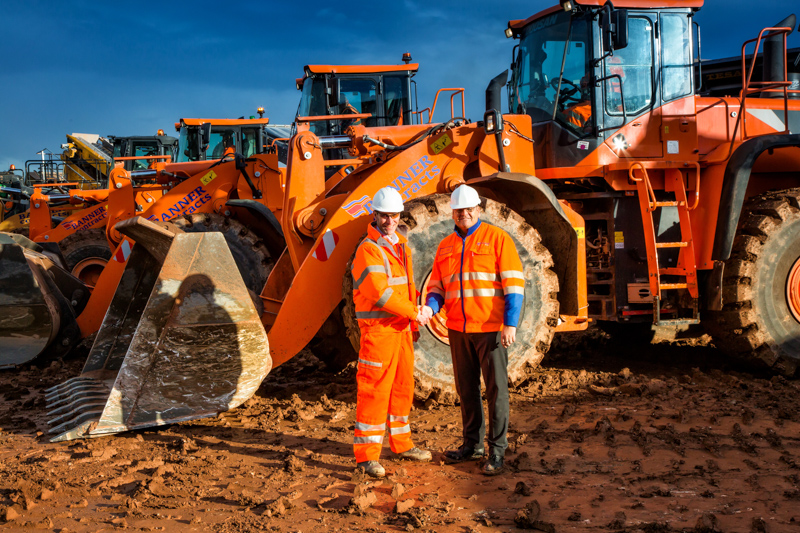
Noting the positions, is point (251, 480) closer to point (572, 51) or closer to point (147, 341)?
point (147, 341)

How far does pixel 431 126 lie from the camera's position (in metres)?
5.79

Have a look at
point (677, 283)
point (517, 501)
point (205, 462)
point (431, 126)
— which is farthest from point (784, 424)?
point (205, 462)

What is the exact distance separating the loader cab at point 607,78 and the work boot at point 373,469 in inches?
134

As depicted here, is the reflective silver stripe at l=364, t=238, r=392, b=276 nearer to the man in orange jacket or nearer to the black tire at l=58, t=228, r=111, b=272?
the man in orange jacket

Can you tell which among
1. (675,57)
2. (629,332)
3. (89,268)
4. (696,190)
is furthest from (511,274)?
(89,268)

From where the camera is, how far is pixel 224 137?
44.3 ft

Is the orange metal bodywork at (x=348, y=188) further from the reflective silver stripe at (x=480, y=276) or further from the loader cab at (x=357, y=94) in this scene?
the loader cab at (x=357, y=94)

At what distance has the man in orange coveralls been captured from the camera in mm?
3920

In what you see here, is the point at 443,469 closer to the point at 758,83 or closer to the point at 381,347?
the point at 381,347

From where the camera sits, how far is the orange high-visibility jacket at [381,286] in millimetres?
3920

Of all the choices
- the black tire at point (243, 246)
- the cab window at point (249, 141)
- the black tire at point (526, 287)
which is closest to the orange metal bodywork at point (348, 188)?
the black tire at point (526, 287)

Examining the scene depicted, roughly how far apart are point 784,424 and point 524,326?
187 centimetres

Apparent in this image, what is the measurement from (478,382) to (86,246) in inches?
403

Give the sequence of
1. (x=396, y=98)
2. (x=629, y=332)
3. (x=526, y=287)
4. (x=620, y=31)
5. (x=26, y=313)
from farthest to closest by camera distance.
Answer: (x=396, y=98), (x=629, y=332), (x=26, y=313), (x=620, y=31), (x=526, y=287)
